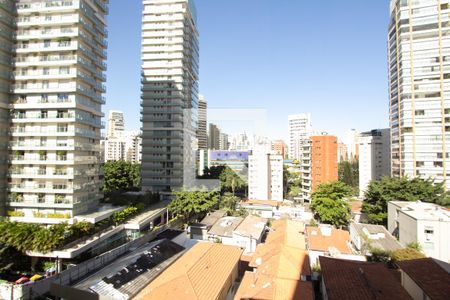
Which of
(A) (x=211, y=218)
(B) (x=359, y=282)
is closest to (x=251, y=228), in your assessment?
(A) (x=211, y=218)

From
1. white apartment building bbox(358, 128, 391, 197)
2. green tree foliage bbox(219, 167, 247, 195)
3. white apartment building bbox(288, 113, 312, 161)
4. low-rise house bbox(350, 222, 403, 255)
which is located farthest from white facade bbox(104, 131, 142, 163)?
low-rise house bbox(350, 222, 403, 255)

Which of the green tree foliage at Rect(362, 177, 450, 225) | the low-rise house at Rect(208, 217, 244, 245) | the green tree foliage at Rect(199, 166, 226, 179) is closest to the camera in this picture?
the low-rise house at Rect(208, 217, 244, 245)

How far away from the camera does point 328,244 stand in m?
25.0

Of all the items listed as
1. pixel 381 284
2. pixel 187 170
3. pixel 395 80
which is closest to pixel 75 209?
pixel 187 170

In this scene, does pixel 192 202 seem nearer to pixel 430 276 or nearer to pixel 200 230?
pixel 200 230

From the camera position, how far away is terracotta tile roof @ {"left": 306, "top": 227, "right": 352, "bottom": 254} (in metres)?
24.3

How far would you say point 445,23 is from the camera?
3850cm

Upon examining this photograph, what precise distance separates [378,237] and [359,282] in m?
11.8

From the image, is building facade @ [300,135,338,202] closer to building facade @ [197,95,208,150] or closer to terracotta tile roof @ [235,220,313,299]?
building facade @ [197,95,208,150]

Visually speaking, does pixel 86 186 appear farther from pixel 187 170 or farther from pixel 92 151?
pixel 187 170

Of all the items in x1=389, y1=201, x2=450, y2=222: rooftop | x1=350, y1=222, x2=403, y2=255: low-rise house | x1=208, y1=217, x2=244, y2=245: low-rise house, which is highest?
x1=389, y1=201, x2=450, y2=222: rooftop

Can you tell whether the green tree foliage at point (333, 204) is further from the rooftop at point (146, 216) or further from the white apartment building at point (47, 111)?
the white apartment building at point (47, 111)

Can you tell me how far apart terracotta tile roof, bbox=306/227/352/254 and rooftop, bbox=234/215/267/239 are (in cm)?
525

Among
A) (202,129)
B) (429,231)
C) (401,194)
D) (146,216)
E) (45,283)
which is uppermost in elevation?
(202,129)
